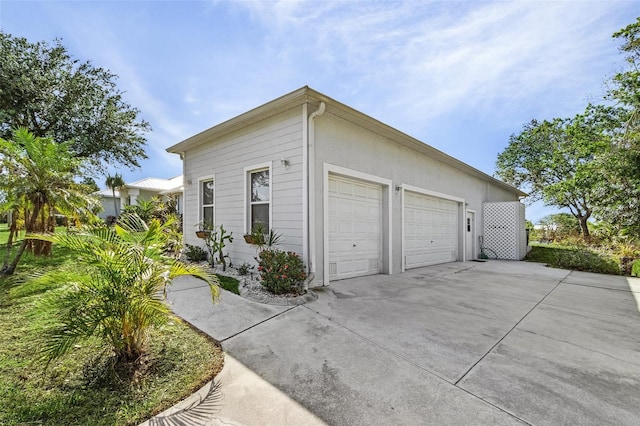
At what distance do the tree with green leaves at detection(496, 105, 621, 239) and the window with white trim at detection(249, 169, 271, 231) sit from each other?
11.9 m

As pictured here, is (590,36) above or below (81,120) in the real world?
above

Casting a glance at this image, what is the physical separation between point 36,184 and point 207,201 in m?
3.41

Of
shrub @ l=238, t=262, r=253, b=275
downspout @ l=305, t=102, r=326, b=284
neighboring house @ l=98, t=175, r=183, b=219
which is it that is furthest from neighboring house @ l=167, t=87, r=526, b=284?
neighboring house @ l=98, t=175, r=183, b=219

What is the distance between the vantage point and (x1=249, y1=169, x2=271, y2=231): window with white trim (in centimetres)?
605

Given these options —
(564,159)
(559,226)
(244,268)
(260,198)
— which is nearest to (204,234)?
(244,268)

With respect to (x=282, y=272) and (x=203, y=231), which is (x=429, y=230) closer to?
(x=282, y=272)

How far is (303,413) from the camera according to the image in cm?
201

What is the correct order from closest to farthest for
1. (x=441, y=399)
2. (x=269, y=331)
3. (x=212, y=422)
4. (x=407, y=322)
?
1. (x=212, y=422)
2. (x=441, y=399)
3. (x=269, y=331)
4. (x=407, y=322)

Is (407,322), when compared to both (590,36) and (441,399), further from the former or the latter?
(590,36)

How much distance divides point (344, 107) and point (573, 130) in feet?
55.0

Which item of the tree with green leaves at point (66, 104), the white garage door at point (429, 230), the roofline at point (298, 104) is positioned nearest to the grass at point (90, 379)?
the roofline at point (298, 104)

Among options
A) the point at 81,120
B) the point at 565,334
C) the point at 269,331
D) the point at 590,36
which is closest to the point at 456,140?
the point at 590,36

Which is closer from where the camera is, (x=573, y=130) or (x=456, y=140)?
(x=456, y=140)

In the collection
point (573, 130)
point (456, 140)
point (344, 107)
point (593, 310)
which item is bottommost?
point (593, 310)
